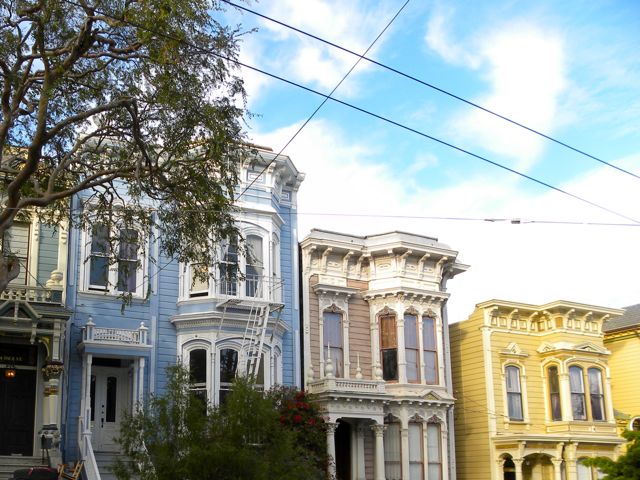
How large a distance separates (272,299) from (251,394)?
36.4 ft

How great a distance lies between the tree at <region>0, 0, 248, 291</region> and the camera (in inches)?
612

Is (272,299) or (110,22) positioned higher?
(110,22)

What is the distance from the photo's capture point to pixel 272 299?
89.0 ft

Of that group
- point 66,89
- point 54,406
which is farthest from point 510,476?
point 66,89

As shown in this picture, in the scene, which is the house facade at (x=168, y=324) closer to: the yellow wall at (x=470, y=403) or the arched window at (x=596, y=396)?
the yellow wall at (x=470, y=403)

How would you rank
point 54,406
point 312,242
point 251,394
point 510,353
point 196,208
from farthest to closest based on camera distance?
point 510,353 < point 312,242 < point 54,406 < point 196,208 < point 251,394

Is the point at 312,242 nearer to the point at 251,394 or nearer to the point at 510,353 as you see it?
the point at 510,353

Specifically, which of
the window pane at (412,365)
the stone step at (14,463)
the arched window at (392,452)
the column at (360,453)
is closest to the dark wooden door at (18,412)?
the stone step at (14,463)

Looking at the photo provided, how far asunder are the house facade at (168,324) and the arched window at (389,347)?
3562 mm

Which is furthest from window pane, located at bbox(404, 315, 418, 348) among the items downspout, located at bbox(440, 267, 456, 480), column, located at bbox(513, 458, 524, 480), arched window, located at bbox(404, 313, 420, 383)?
column, located at bbox(513, 458, 524, 480)

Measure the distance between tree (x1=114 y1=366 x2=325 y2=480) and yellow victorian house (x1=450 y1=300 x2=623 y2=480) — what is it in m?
16.4

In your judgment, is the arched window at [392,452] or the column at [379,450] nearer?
the column at [379,450]

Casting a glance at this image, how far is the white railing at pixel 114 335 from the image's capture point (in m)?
23.7

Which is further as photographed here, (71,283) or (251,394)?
(71,283)
